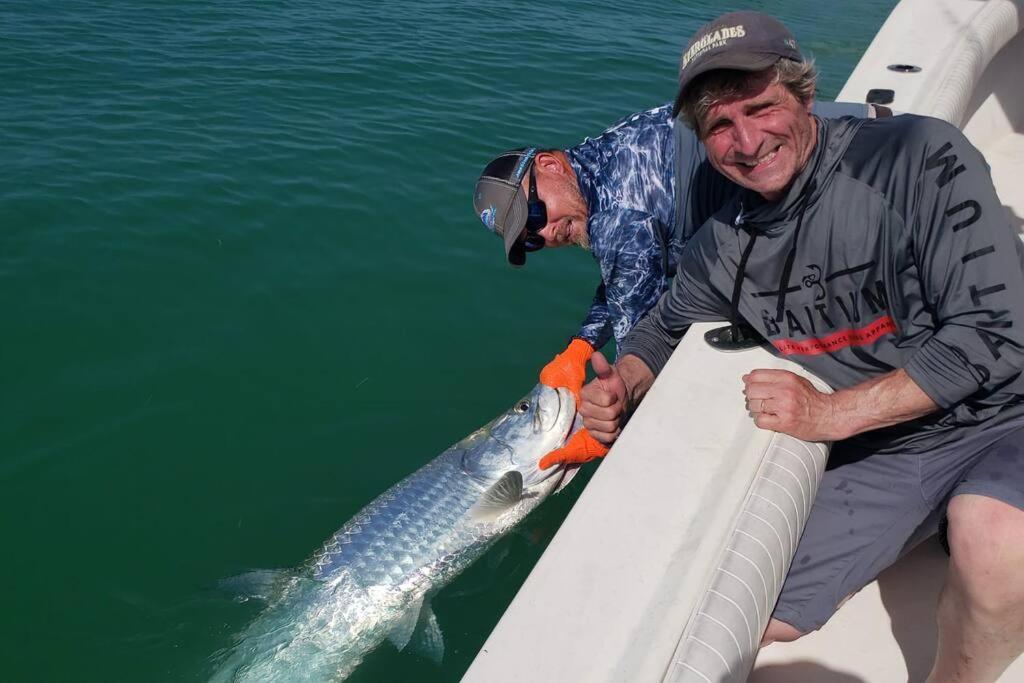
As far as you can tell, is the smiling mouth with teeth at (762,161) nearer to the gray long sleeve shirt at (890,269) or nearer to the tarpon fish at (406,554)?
the gray long sleeve shirt at (890,269)

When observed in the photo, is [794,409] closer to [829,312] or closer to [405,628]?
[829,312]

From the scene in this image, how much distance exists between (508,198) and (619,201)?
49 centimetres

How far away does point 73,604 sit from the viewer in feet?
13.2

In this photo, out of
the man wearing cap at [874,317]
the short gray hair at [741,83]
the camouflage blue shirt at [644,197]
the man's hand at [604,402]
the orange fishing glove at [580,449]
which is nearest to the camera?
the man wearing cap at [874,317]

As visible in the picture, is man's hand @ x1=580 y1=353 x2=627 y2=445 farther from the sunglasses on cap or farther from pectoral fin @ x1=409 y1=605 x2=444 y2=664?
pectoral fin @ x1=409 y1=605 x2=444 y2=664

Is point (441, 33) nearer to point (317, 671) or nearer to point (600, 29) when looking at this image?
point (600, 29)

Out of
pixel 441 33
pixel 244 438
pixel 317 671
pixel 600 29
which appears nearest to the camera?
pixel 317 671

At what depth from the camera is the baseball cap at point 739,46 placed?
7.97ft

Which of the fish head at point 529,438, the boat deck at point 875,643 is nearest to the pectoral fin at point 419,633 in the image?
the fish head at point 529,438

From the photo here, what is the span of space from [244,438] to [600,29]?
1020 cm

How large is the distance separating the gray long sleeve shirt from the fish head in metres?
1.26

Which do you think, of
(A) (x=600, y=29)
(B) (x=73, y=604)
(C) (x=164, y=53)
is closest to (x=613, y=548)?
(B) (x=73, y=604)

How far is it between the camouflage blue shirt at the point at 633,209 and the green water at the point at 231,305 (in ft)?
4.72

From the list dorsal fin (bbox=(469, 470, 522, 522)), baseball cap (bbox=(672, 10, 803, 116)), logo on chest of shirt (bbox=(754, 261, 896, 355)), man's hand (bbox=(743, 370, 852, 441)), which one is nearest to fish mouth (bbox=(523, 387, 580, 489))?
dorsal fin (bbox=(469, 470, 522, 522))
